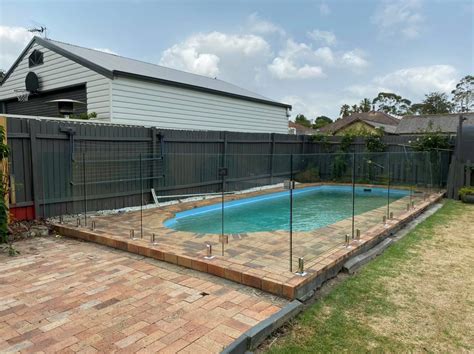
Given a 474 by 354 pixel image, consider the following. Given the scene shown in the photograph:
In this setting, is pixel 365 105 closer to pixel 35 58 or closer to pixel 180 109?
pixel 180 109

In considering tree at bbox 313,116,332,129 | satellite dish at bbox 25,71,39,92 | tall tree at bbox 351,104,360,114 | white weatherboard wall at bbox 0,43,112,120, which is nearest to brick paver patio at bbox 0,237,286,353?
white weatherboard wall at bbox 0,43,112,120

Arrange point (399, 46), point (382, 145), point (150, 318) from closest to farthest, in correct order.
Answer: point (150, 318) < point (382, 145) < point (399, 46)

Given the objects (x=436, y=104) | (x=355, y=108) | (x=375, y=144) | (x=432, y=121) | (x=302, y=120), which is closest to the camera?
(x=375, y=144)

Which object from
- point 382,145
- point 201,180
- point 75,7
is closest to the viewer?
point 201,180

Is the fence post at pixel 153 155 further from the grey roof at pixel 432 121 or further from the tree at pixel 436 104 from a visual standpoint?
the tree at pixel 436 104

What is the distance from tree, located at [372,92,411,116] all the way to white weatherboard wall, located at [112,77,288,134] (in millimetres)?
49674

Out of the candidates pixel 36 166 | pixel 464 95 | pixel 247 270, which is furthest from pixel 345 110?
pixel 247 270

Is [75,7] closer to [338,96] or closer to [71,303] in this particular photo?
[71,303]

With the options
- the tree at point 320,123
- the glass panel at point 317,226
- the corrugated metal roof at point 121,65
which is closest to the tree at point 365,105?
the tree at point 320,123

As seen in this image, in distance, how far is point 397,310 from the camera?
3072mm

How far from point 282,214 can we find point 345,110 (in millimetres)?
55880

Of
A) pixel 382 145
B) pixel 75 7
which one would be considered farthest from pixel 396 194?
pixel 75 7

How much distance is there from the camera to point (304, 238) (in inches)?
189

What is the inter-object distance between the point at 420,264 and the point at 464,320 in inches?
58.7
